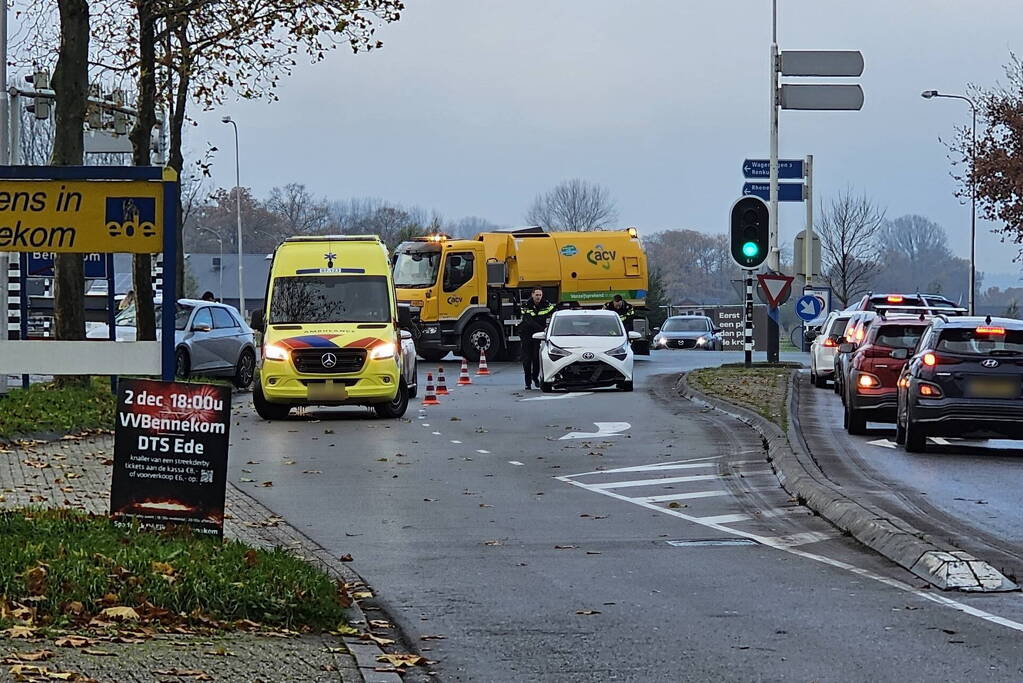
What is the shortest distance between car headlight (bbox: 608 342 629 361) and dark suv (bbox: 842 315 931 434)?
8230 millimetres

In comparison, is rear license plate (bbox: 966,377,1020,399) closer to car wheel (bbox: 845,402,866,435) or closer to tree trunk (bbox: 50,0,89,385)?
car wheel (bbox: 845,402,866,435)

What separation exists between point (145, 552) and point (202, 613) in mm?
1107

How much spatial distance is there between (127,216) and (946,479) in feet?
26.8

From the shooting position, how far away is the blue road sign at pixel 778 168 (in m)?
35.1

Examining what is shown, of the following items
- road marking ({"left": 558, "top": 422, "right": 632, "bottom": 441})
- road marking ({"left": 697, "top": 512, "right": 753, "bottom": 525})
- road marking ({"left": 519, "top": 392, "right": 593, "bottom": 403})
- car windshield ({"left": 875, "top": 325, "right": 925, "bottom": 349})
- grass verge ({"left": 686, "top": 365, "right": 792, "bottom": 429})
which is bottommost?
road marking ({"left": 519, "top": 392, "right": 593, "bottom": 403})

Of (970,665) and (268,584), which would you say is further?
(268,584)

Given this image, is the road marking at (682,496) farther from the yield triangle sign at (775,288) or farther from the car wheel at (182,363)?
the yield triangle sign at (775,288)

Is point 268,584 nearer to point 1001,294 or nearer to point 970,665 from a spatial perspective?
point 970,665

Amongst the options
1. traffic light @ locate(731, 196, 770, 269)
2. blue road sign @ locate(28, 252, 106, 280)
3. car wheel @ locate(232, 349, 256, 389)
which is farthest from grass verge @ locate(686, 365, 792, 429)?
blue road sign @ locate(28, 252, 106, 280)

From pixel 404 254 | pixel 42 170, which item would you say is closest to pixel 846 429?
pixel 42 170

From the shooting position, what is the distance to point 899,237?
405ft

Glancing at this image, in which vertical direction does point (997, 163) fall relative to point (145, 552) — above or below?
above

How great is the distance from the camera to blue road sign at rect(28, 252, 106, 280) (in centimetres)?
2777

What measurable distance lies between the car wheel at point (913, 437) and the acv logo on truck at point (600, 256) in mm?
26907
